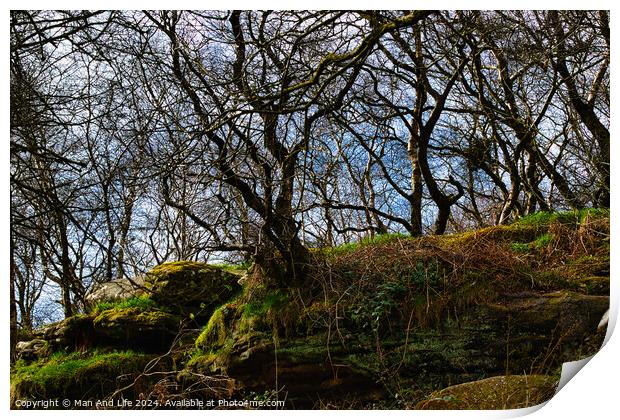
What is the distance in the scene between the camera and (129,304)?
5.34 metres

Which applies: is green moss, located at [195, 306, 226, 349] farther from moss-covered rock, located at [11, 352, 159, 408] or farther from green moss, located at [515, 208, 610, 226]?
green moss, located at [515, 208, 610, 226]

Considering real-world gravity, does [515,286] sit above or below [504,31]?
below

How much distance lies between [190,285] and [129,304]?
0.57m

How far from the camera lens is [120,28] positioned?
193 inches

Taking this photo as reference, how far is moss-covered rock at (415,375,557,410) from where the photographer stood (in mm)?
4199

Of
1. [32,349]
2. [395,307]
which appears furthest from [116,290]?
[395,307]

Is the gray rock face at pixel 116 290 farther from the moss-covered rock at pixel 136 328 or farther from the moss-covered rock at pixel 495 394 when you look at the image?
the moss-covered rock at pixel 495 394

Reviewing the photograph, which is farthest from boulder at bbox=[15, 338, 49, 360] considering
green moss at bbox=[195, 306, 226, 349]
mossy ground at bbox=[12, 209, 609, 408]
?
green moss at bbox=[195, 306, 226, 349]

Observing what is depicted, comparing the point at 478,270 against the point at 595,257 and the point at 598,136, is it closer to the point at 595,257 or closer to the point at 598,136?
the point at 595,257

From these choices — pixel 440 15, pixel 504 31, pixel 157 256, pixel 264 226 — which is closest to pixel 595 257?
pixel 504 31

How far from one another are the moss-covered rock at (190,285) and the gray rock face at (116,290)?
0.10 m

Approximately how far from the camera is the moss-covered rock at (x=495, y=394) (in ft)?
13.8

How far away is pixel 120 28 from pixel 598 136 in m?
4.14

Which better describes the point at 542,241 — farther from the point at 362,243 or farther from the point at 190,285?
the point at 190,285
